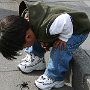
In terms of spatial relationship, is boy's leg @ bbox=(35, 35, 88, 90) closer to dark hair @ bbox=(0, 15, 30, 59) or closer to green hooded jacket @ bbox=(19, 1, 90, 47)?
green hooded jacket @ bbox=(19, 1, 90, 47)

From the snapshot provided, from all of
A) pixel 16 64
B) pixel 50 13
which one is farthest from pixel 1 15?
pixel 50 13

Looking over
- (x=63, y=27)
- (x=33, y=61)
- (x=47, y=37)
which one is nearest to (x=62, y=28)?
(x=63, y=27)

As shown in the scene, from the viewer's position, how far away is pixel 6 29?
8.89 feet

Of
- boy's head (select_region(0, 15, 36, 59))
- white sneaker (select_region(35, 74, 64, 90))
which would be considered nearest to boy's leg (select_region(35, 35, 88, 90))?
white sneaker (select_region(35, 74, 64, 90))

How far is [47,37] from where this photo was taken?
2.90m

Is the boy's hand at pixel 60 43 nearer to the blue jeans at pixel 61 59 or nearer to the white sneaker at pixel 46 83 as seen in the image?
the blue jeans at pixel 61 59

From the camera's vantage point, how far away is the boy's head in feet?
8.86

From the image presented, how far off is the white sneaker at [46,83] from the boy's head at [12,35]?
0.48 metres

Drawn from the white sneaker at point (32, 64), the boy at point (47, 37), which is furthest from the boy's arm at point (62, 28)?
the white sneaker at point (32, 64)

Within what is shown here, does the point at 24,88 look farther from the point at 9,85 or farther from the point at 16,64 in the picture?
the point at 16,64

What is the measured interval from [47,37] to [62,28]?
16 centimetres

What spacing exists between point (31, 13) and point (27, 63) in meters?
0.68

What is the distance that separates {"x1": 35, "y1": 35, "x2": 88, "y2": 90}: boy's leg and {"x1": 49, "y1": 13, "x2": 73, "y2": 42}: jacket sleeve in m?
0.08

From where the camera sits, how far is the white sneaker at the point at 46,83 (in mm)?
3047
